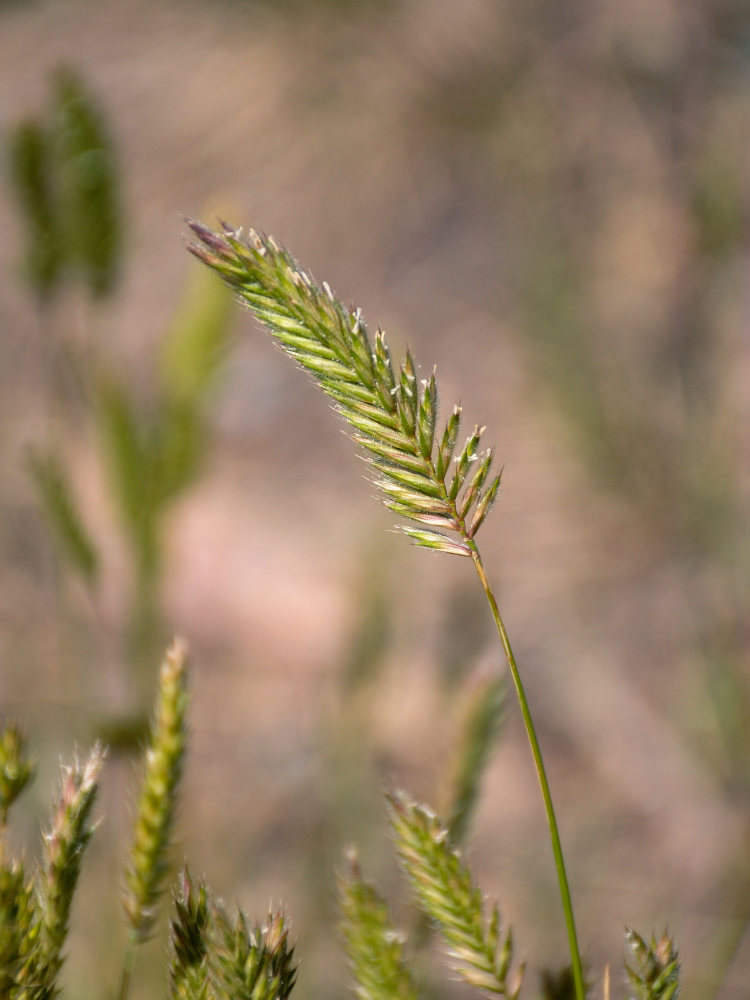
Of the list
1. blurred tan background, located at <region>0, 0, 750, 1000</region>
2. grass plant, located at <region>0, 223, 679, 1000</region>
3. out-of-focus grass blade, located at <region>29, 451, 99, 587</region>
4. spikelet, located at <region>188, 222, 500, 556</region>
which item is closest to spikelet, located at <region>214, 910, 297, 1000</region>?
grass plant, located at <region>0, 223, 679, 1000</region>

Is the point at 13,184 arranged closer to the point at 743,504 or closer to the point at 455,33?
the point at 743,504

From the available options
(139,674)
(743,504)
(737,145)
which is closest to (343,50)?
(737,145)

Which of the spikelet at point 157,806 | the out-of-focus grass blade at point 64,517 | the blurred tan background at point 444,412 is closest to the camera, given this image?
the spikelet at point 157,806

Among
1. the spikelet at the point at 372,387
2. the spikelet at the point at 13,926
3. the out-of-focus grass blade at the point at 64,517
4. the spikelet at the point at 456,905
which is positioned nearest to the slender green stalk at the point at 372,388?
the spikelet at the point at 372,387

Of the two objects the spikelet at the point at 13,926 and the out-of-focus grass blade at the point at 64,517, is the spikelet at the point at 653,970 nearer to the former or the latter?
the spikelet at the point at 13,926

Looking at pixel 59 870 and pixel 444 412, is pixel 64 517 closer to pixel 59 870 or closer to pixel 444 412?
pixel 59 870

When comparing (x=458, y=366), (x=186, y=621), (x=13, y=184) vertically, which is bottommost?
(x=186, y=621)
